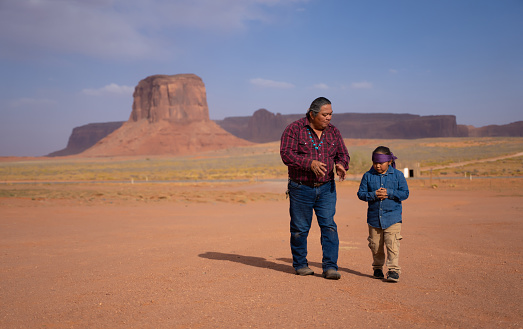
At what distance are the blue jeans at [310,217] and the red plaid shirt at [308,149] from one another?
4.9 inches

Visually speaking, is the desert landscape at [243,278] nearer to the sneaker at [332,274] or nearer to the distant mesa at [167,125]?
the sneaker at [332,274]

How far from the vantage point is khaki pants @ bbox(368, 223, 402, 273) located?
4.93m

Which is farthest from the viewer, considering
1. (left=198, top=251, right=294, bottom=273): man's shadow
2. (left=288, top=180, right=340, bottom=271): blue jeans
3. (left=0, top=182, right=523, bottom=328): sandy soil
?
(left=198, top=251, right=294, bottom=273): man's shadow

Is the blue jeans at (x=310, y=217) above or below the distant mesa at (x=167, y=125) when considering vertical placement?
below

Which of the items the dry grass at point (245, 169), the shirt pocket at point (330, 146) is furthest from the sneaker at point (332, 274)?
the dry grass at point (245, 169)

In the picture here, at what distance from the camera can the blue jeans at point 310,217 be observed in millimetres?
5074

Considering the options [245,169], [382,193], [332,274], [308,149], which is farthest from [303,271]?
[245,169]

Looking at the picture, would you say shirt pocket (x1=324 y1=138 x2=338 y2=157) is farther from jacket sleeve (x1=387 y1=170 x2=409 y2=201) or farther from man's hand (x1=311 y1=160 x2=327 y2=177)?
jacket sleeve (x1=387 y1=170 x2=409 y2=201)

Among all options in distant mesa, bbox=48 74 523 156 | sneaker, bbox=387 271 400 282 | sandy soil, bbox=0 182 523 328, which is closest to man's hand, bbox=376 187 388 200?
sneaker, bbox=387 271 400 282

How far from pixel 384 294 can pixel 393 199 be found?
3.72 ft

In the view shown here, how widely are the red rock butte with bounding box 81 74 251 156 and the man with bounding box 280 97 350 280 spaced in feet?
422

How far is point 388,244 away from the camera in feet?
16.4

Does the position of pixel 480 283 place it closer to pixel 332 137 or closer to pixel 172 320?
pixel 332 137

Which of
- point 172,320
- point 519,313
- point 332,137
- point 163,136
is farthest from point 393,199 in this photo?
point 163,136
